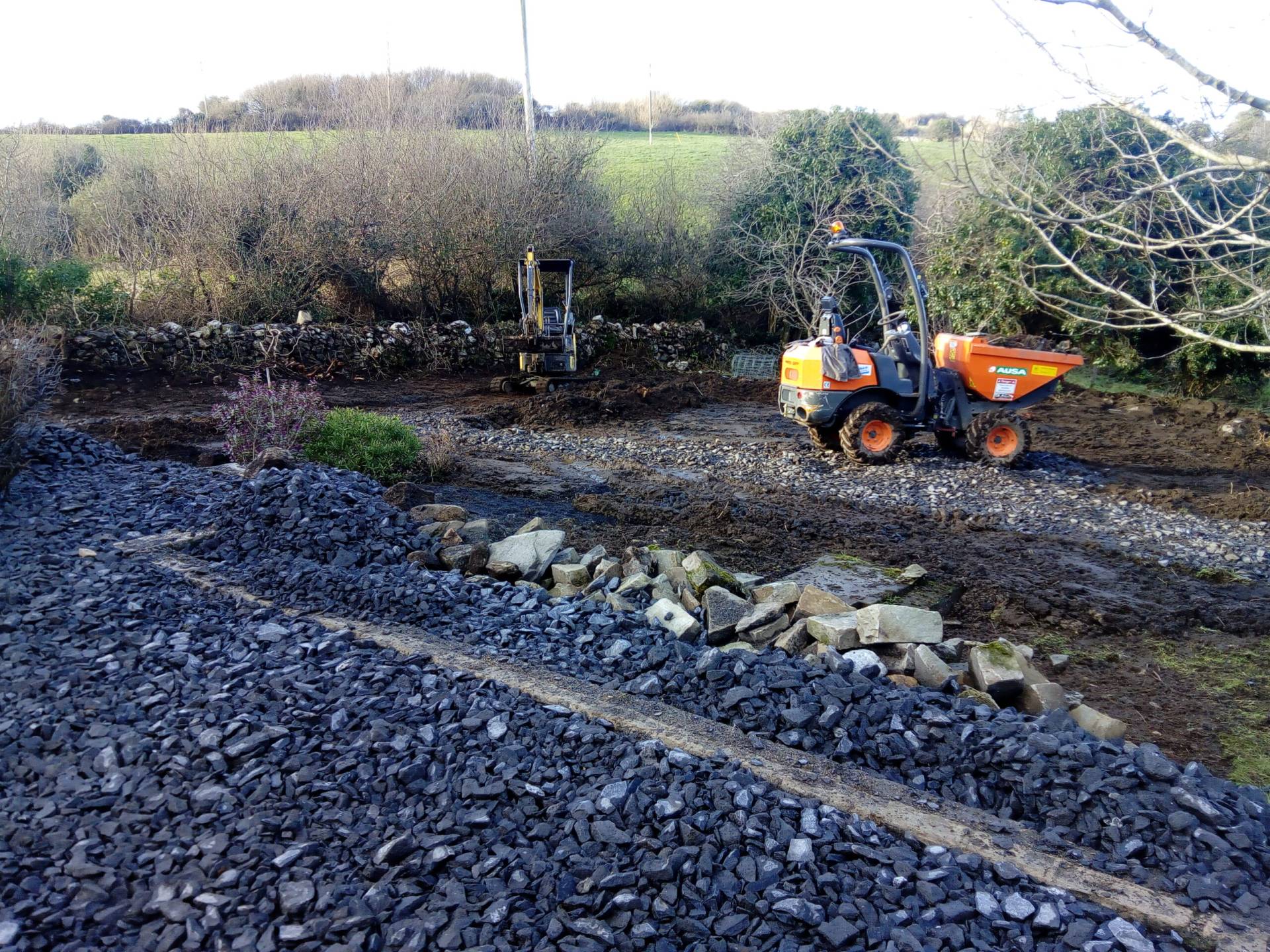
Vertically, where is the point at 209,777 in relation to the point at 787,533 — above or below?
above

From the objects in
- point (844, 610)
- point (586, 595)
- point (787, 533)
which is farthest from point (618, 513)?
point (844, 610)

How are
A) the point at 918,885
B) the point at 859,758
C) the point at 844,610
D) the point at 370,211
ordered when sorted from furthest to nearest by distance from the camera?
the point at 370,211, the point at 844,610, the point at 859,758, the point at 918,885

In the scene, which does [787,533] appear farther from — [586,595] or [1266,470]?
[1266,470]

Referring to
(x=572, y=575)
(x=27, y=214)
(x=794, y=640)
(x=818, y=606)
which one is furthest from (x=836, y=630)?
(x=27, y=214)

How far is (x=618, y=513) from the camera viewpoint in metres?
7.46

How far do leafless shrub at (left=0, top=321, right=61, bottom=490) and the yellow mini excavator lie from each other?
7411 millimetres

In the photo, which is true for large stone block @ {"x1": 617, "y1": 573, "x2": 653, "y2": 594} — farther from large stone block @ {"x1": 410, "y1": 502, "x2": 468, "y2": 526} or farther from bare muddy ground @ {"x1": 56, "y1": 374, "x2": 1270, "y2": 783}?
large stone block @ {"x1": 410, "y1": 502, "x2": 468, "y2": 526}

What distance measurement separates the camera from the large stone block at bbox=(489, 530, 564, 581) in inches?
217

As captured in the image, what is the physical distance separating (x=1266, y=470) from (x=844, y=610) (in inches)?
316

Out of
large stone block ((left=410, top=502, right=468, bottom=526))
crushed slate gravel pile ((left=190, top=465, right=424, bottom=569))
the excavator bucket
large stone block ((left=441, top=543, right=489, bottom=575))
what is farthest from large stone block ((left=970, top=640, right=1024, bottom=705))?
the excavator bucket

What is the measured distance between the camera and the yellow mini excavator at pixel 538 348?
46.3 ft

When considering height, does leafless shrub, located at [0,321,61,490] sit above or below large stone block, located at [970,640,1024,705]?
above

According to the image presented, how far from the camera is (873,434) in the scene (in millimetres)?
9406

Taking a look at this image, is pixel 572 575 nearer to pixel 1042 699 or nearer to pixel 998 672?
pixel 998 672
